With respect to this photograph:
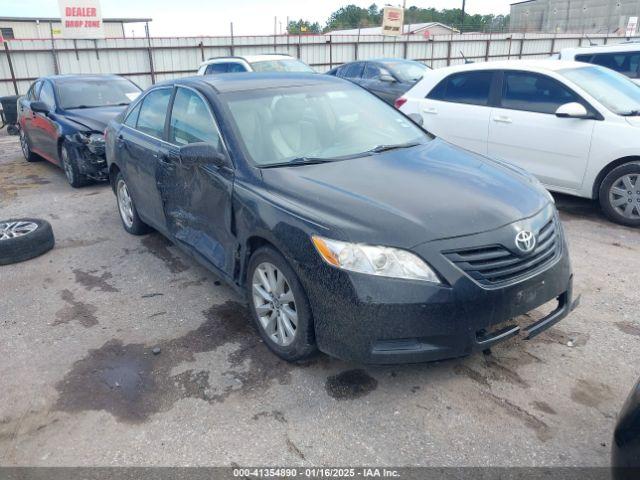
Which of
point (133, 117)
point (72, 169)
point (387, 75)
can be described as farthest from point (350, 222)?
point (387, 75)

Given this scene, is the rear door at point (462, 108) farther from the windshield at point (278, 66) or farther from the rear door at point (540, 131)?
the windshield at point (278, 66)

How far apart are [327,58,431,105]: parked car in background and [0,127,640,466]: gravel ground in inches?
308

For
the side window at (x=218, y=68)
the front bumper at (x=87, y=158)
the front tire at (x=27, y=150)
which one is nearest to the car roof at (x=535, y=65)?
the front bumper at (x=87, y=158)

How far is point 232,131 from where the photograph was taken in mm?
3559

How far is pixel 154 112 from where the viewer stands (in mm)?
4770

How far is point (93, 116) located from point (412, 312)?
6702mm

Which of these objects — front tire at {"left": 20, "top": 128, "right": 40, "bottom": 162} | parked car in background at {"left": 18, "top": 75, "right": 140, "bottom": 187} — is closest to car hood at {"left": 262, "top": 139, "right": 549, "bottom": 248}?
parked car in background at {"left": 18, "top": 75, "right": 140, "bottom": 187}

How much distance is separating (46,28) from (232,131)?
42.8 meters

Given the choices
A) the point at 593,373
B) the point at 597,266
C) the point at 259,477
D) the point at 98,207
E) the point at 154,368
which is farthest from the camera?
the point at 98,207

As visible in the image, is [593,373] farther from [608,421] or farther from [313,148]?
[313,148]

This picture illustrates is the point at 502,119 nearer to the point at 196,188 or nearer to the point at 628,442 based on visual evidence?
the point at 196,188

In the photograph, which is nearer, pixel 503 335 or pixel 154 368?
pixel 503 335

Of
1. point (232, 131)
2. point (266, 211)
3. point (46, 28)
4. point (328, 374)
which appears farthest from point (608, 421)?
point (46, 28)

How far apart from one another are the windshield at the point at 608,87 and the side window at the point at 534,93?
165 millimetres
